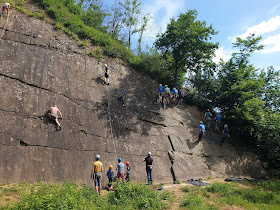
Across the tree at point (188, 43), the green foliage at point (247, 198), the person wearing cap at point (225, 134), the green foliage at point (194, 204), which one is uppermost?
the tree at point (188, 43)

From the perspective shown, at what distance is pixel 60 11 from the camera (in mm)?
16922

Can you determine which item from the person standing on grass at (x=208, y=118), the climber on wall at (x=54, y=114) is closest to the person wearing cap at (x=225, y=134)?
the person standing on grass at (x=208, y=118)

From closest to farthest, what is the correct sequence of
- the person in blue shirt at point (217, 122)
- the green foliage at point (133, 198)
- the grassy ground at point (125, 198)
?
the grassy ground at point (125, 198), the green foliage at point (133, 198), the person in blue shirt at point (217, 122)

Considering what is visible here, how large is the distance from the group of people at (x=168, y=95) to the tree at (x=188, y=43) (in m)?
2.51

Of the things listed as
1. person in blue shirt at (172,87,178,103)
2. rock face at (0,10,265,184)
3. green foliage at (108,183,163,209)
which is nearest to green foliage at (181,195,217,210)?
green foliage at (108,183,163,209)

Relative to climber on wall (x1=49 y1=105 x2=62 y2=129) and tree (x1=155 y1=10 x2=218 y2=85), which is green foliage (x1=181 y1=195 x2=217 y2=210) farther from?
tree (x1=155 y1=10 x2=218 y2=85)

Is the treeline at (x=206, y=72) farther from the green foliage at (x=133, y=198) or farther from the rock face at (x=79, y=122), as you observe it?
the green foliage at (x=133, y=198)

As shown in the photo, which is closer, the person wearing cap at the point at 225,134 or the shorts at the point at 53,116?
the shorts at the point at 53,116

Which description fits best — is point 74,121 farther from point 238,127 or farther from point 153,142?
point 238,127

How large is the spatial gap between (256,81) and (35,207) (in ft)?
54.0

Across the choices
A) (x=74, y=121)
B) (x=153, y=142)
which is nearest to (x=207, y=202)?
(x=153, y=142)

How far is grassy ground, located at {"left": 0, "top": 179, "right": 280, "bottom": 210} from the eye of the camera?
5.65 meters

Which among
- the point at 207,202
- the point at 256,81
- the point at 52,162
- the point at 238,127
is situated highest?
the point at 256,81

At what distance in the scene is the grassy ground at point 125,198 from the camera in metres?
5.65
